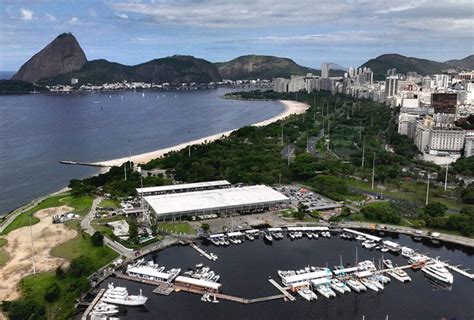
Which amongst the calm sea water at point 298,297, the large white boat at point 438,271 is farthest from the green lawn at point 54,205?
the large white boat at point 438,271

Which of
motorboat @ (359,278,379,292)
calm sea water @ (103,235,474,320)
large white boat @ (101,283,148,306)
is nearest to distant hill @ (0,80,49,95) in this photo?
calm sea water @ (103,235,474,320)

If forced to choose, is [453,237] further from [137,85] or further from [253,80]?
[253,80]

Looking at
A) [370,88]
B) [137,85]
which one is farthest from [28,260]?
[137,85]

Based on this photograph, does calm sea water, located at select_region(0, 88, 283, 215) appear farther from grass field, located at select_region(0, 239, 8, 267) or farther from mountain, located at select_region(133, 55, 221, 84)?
mountain, located at select_region(133, 55, 221, 84)

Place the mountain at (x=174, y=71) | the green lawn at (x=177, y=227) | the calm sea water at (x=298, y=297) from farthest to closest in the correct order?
the mountain at (x=174, y=71) < the green lawn at (x=177, y=227) < the calm sea water at (x=298, y=297)

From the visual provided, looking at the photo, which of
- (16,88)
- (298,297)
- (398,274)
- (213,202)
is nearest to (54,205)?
(213,202)

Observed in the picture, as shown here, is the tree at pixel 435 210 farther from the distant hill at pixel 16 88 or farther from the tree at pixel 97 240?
the distant hill at pixel 16 88
